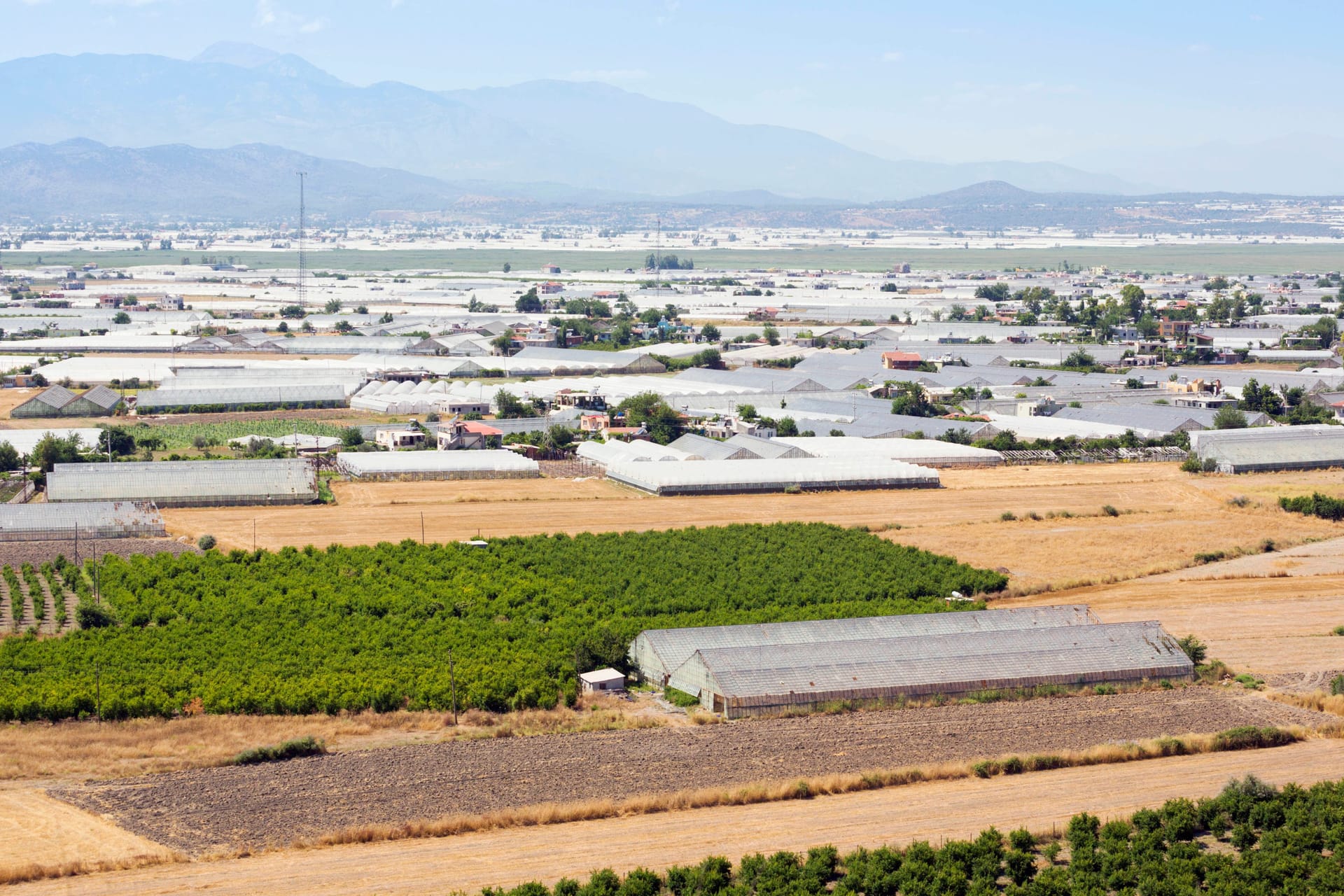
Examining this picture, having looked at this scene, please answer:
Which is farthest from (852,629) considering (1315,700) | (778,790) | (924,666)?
(1315,700)

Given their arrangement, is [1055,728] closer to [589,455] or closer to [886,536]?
[886,536]

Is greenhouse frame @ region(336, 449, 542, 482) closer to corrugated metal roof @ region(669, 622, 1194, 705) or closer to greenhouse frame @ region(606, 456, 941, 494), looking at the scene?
greenhouse frame @ region(606, 456, 941, 494)

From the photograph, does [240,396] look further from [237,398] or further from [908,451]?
[908,451]

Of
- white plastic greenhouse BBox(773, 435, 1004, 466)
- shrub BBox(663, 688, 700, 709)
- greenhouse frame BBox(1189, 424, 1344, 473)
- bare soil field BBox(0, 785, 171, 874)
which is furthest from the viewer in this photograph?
white plastic greenhouse BBox(773, 435, 1004, 466)

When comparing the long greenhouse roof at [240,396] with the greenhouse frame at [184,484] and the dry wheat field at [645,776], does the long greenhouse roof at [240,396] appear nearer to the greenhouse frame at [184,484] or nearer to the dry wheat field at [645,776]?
the greenhouse frame at [184,484]

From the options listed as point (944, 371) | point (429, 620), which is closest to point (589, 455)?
point (429, 620)

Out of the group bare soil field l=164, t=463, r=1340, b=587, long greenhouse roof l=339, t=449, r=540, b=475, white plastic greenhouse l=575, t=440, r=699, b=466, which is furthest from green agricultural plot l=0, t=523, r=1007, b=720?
long greenhouse roof l=339, t=449, r=540, b=475

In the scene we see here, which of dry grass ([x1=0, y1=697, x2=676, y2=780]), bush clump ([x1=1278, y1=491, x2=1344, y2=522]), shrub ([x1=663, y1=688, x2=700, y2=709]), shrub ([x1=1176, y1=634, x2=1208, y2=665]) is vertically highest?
bush clump ([x1=1278, y1=491, x2=1344, y2=522])
